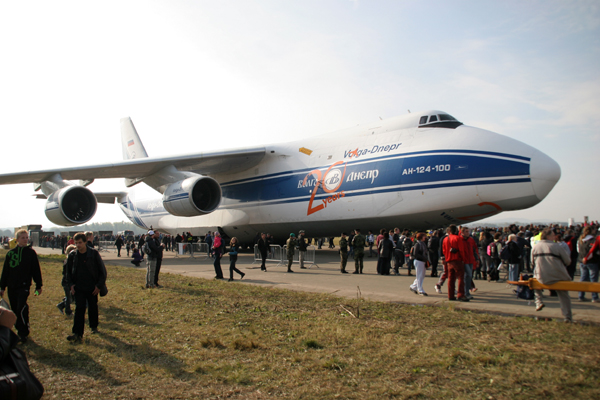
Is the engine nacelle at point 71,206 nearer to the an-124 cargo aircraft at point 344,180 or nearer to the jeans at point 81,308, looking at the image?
the an-124 cargo aircraft at point 344,180

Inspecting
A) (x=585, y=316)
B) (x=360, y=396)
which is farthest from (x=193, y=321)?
(x=585, y=316)

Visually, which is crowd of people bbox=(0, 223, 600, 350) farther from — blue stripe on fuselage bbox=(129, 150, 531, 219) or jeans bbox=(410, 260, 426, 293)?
blue stripe on fuselage bbox=(129, 150, 531, 219)

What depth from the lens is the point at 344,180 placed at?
1480 cm

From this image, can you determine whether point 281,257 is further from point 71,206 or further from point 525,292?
point 71,206

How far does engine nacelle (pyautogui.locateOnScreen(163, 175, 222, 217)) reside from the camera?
15914mm

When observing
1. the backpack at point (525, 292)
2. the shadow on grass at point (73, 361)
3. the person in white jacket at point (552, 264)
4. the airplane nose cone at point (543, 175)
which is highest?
the airplane nose cone at point (543, 175)

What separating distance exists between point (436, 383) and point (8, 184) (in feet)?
66.5

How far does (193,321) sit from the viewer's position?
6.30 metres

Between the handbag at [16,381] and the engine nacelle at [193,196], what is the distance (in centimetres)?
1389

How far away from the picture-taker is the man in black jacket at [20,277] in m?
5.48

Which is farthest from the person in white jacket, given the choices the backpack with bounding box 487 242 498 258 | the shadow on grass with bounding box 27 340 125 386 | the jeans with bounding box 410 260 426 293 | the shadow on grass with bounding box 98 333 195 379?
the shadow on grass with bounding box 27 340 125 386

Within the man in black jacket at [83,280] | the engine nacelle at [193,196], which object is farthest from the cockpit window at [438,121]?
the man in black jacket at [83,280]

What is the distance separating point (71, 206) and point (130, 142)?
954cm

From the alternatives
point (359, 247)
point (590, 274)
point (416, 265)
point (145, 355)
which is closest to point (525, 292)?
point (416, 265)
